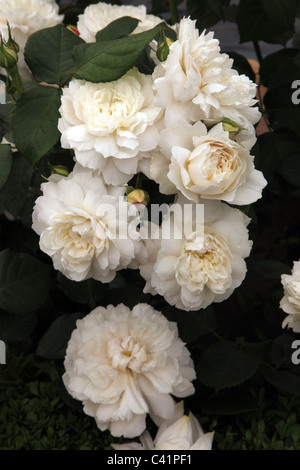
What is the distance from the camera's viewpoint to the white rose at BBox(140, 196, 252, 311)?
56 centimetres

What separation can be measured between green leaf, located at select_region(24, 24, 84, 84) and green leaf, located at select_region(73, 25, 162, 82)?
7 cm

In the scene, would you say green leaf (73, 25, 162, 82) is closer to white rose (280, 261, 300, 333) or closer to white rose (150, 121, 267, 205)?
white rose (150, 121, 267, 205)

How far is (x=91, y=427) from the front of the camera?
0.81 m

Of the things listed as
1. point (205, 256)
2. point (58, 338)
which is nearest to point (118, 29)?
point (205, 256)

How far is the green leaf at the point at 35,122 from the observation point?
60cm

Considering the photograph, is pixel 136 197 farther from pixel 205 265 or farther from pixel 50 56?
pixel 50 56

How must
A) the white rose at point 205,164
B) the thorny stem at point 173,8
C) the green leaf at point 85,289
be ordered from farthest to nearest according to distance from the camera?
the thorny stem at point 173,8
the green leaf at point 85,289
the white rose at point 205,164

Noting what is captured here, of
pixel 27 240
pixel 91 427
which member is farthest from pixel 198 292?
pixel 27 240

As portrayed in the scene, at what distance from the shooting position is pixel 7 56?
1.90 ft

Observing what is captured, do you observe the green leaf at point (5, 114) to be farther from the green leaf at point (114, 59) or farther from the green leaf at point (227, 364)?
the green leaf at point (227, 364)

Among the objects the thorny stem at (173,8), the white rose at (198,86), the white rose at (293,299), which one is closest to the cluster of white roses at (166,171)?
the white rose at (198,86)

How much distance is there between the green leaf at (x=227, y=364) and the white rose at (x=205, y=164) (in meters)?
0.29
